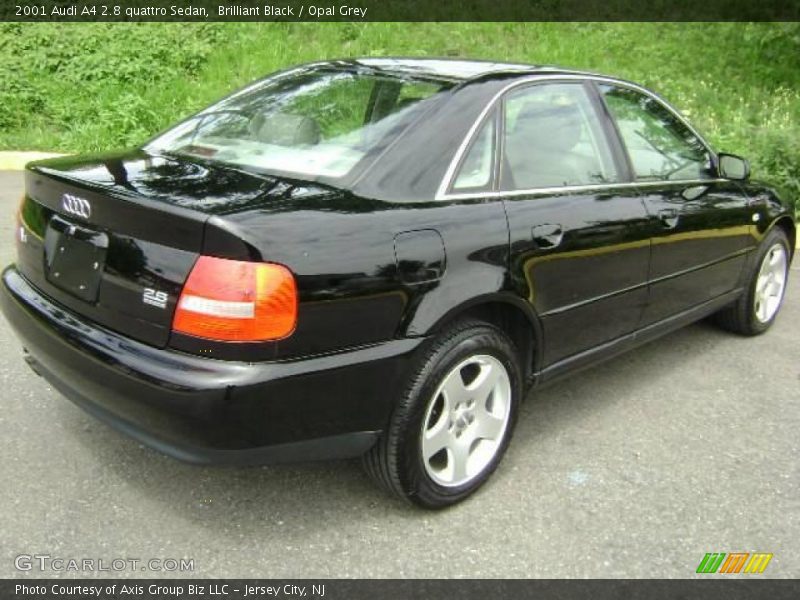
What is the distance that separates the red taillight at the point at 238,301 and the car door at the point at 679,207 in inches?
79.3

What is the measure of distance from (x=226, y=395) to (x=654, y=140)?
2.70 m

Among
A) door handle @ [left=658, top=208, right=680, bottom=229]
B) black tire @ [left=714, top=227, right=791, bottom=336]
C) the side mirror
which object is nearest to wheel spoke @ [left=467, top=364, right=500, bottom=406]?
door handle @ [left=658, top=208, right=680, bottom=229]

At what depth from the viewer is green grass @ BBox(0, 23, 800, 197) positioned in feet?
34.6

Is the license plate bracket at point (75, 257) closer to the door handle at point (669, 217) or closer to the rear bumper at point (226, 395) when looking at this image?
the rear bumper at point (226, 395)

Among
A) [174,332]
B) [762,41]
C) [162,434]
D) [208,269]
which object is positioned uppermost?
[762,41]

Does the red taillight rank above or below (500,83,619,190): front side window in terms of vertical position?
below

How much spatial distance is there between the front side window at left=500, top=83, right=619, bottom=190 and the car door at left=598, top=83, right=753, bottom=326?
20 cm

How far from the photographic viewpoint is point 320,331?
2.35m

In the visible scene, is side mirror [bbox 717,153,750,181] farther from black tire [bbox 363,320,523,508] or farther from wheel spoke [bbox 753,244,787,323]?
black tire [bbox 363,320,523,508]

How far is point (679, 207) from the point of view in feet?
12.4

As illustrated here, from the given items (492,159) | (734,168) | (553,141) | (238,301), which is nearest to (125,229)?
(238,301)
